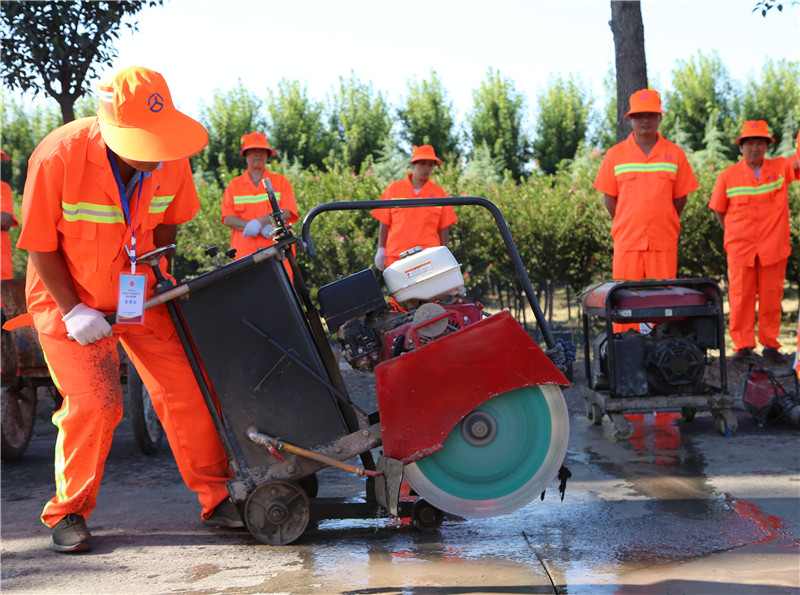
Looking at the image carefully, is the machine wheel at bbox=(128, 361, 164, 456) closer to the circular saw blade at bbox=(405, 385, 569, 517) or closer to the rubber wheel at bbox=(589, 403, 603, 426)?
the circular saw blade at bbox=(405, 385, 569, 517)

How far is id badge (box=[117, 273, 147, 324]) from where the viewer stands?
3.20 m

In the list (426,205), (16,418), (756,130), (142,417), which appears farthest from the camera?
(756,130)

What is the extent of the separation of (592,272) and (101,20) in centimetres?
639

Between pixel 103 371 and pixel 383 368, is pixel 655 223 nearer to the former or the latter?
pixel 383 368

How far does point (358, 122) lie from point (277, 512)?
18744 millimetres

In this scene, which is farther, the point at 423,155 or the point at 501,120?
the point at 501,120

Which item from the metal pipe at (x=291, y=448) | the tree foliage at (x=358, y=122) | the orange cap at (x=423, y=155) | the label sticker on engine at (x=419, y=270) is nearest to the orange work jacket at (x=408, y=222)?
the orange cap at (x=423, y=155)

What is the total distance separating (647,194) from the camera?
249 inches

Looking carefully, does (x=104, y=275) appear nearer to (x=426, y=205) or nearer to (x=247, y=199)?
(x=426, y=205)

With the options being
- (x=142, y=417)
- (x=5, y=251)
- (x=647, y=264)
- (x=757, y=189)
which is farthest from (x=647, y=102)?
(x=5, y=251)

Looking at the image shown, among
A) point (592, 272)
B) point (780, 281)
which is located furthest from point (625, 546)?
point (592, 272)

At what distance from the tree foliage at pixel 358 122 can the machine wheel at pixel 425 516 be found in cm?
1782

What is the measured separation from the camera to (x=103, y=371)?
11.2 feet

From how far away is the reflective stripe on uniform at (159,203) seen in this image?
11.6 feet
